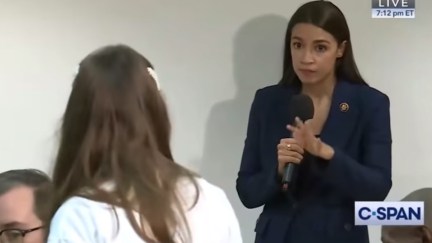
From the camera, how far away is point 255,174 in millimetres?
2062

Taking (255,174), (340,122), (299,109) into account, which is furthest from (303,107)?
(255,174)

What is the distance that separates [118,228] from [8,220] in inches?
25.3

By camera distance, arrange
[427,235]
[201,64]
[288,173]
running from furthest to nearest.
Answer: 1. [201,64]
2. [427,235]
3. [288,173]

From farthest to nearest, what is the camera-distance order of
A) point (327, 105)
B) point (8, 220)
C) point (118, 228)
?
point (327, 105), point (8, 220), point (118, 228)

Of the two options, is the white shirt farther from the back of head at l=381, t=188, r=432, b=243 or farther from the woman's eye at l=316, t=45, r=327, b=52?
the back of head at l=381, t=188, r=432, b=243

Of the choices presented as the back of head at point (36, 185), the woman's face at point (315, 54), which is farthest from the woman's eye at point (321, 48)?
the back of head at point (36, 185)

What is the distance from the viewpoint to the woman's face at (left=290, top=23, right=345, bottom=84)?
2.04m

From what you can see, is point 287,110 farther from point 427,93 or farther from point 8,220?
point 8,220

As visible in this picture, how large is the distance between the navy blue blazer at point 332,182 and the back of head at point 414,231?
0.75ft

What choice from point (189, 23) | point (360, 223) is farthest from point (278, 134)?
point (189, 23)

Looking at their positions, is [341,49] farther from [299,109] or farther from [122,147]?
[122,147]

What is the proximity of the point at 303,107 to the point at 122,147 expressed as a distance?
0.74 meters

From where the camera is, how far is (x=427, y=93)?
2.44 m

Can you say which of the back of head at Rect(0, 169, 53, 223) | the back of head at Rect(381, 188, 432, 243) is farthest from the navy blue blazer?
the back of head at Rect(0, 169, 53, 223)
